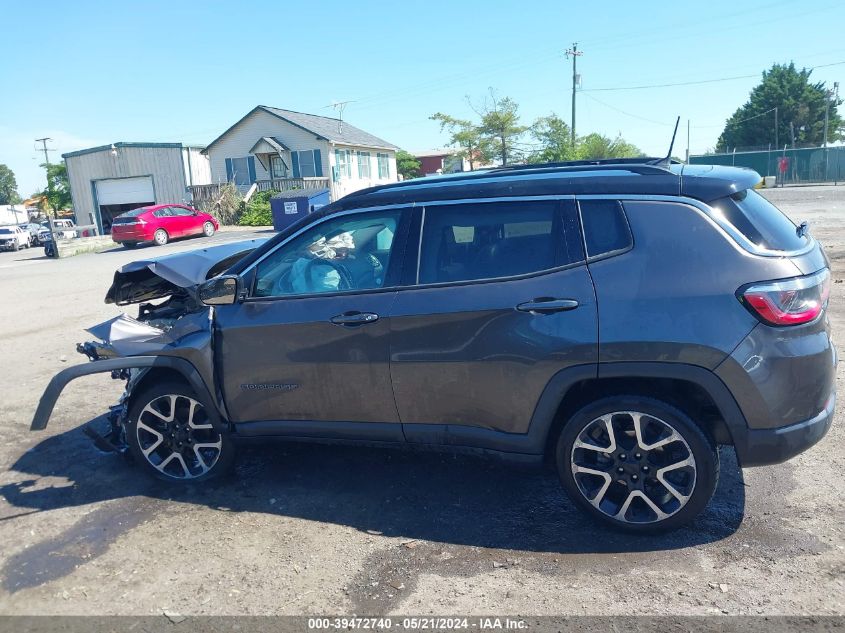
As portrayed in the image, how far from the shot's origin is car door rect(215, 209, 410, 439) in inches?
142

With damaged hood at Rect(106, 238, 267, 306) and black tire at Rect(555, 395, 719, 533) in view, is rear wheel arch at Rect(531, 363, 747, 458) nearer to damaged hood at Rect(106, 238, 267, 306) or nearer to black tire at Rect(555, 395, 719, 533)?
black tire at Rect(555, 395, 719, 533)

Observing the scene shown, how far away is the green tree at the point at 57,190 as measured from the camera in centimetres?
6469

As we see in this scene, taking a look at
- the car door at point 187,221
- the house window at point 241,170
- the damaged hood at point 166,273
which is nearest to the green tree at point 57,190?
the house window at point 241,170

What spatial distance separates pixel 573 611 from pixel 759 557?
103cm

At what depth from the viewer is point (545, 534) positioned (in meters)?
3.39

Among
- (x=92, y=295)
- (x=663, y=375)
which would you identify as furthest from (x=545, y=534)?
(x=92, y=295)

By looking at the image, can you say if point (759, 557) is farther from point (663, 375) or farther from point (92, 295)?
point (92, 295)

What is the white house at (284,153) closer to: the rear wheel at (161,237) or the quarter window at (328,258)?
the rear wheel at (161,237)

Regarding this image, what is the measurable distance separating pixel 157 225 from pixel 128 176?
16.3 meters

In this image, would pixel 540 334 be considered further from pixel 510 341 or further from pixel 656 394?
pixel 656 394

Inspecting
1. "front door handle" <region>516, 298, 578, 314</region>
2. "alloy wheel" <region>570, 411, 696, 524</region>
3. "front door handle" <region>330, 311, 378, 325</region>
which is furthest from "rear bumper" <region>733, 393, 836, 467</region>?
"front door handle" <region>330, 311, 378, 325</region>

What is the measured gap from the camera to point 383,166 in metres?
46.1

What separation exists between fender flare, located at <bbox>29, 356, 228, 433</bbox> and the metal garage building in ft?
117

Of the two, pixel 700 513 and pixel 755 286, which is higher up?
pixel 755 286
